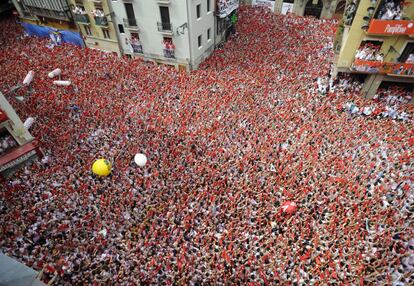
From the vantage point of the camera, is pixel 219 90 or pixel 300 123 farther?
pixel 219 90

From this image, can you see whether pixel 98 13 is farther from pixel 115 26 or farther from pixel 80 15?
pixel 80 15

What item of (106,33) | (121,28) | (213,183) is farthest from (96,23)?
(213,183)

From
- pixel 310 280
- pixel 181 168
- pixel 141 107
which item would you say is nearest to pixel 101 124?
pixel 141 107

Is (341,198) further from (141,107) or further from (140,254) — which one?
(141,107)

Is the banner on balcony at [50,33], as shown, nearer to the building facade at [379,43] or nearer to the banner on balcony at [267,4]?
the banner on balcony at [267,4]

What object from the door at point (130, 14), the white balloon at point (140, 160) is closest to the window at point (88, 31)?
the door at point (130, 14)

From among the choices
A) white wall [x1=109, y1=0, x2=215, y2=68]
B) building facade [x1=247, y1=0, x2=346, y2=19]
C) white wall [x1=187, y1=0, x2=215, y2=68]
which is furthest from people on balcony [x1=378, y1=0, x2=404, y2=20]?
building facade [x1=247, y1=0, x2=346, y2=19]

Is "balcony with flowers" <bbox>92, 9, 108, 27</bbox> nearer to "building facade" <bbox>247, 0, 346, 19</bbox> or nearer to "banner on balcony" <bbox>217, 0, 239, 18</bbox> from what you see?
"banner on balcony" <bbox>217, 0, 239, 18</bbox>
